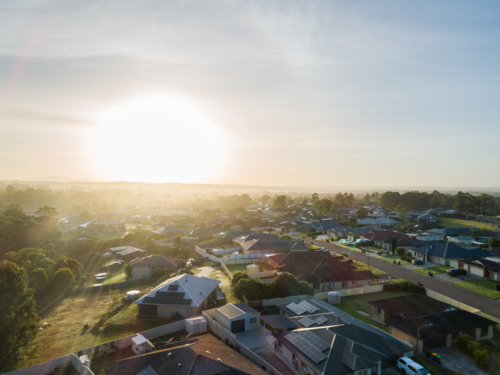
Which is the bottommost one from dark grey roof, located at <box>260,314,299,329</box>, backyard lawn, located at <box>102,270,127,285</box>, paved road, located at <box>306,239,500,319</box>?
backyard lawn, located at <box>102,270,127,285</box>

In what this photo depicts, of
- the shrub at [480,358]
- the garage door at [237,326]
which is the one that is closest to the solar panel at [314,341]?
the garage door at [237,326]

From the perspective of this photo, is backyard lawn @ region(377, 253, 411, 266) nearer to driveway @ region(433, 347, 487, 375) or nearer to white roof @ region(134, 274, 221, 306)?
driveway @ region(433, 347, 487, 375)

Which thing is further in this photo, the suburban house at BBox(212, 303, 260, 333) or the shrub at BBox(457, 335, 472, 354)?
the suburban house at BBox(212, 303, 260, 333)

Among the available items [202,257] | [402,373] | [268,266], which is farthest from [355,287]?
[202,257]

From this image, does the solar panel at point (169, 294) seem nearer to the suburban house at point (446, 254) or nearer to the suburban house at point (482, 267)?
the suburban house at point (482, 267)

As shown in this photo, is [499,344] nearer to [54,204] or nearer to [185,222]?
[185,222]

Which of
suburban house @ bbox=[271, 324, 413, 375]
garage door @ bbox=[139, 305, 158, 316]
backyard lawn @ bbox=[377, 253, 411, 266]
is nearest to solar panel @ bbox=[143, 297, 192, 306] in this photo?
garage door @ bbox=[139, 305, 158, 316]
